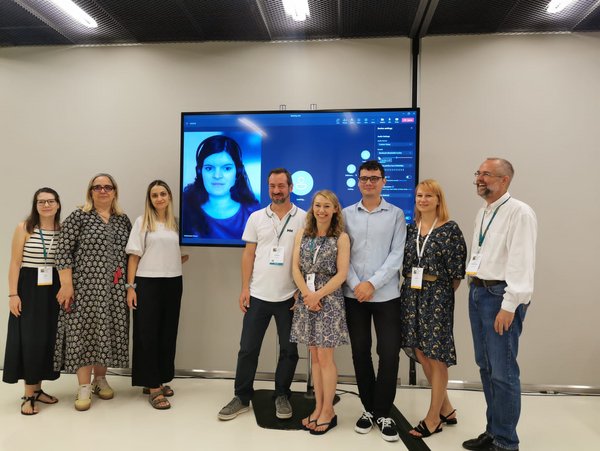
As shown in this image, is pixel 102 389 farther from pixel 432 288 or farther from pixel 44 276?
pixel 432 288

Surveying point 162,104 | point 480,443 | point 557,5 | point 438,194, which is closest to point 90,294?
point 162,104

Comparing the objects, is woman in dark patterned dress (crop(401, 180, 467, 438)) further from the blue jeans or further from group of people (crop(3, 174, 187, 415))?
group of people (crop(3, 174, 187, 415))

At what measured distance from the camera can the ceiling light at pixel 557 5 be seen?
10.4ft

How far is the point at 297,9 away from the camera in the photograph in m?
3.34

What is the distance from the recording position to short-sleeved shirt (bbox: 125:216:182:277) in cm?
309

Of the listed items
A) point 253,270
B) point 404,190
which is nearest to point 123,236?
point 253,270

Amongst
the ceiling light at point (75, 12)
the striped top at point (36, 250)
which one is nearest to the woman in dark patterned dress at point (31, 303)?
the striped top at point (36, 250)

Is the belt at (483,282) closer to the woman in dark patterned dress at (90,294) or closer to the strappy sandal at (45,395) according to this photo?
the woman in dark patterned dress at (90,294)

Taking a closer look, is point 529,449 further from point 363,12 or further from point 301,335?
point 363,12

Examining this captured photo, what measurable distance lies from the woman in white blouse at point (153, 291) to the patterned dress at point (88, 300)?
141mm

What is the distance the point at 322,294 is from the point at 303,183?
1133 mm

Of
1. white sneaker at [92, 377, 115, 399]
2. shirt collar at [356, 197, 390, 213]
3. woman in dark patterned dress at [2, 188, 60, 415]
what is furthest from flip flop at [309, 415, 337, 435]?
woman in dark patterned dress at [2, 188, 60, 415]

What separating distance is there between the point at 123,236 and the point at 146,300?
1.71 ft

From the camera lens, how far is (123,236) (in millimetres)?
3150
